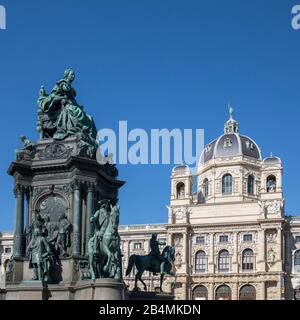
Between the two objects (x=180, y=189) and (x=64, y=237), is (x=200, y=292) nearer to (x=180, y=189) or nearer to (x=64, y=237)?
(x=180, y=189)

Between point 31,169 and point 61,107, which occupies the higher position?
point 61,107

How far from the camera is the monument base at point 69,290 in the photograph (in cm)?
2270

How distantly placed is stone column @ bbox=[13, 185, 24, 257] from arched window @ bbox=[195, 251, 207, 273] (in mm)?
69501

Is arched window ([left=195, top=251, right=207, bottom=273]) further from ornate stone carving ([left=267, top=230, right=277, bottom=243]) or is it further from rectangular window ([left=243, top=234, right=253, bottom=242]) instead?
ornate stone carving ([left=267, top=230, right=277, bottom=243])

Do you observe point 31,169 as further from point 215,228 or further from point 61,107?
point 215,228

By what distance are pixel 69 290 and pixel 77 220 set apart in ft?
8.42

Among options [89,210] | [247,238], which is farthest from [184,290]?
[89,210]

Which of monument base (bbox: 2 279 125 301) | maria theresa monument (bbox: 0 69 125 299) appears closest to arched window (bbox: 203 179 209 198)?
maria theresa monument (bbox: 0 69 125 299)

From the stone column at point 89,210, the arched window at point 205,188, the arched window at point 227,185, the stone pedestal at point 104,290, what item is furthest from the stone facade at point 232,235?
the stone pedestal at point 104,290

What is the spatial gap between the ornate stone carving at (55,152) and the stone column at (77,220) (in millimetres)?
1319

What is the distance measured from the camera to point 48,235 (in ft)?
82.9

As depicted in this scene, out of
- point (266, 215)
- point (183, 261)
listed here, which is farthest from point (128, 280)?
point (266, 215)

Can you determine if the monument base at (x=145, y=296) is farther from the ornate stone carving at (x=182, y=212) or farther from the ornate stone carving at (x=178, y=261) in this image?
the ornate stone carving at (x=182, y=212)

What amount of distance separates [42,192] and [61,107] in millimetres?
3467
